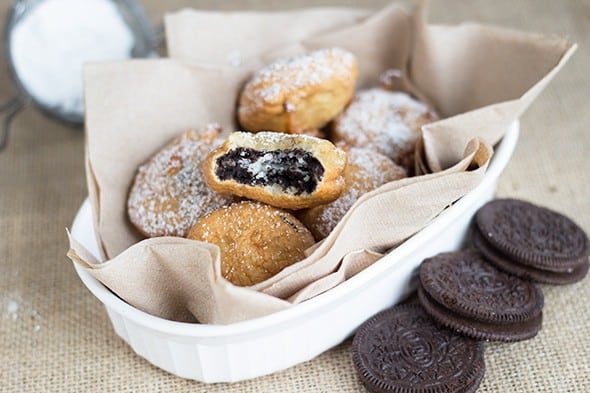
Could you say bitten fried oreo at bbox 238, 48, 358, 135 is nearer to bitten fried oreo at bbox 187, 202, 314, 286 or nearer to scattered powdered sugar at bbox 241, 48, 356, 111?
scattered powdered sugar at bbox 241, 48, 356, 111

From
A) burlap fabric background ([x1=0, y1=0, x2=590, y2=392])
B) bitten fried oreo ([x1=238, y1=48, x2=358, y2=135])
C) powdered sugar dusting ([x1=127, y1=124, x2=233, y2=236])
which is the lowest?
burlap fabric background ([x1=0, y1=0, x2=590, y2=392])

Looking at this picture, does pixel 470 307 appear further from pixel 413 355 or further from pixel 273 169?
pixel 273 169

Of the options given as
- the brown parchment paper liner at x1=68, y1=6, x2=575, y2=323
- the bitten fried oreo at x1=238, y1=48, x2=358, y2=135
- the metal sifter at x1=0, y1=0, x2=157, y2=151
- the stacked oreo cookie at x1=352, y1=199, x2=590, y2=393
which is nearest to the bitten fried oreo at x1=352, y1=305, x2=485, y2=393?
the stacked oreo cookie at x1=352, y1=199, x2=590, y2=393

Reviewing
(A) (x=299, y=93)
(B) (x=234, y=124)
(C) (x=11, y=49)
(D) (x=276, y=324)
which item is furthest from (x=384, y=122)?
(C) (x=11, y=49)

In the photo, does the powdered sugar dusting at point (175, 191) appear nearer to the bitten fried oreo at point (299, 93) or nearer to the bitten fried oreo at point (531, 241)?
the bitten fried oreo at point (299, 93)

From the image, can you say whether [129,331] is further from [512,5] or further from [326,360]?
[512,5]
